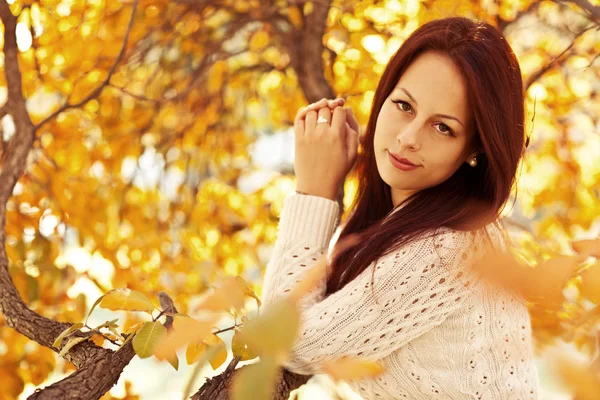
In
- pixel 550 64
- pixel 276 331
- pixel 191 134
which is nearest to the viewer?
pixel 276 331

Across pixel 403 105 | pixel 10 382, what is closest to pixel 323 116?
pixel 403 105

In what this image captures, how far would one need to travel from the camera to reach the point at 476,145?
123 centimetres

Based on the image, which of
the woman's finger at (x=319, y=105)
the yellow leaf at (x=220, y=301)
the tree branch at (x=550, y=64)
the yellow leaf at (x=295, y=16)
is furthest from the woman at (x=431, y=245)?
the yellow leaf at (x=295, y=16)

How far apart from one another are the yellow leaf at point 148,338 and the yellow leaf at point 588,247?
0.47 m

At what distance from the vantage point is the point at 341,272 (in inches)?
49.1

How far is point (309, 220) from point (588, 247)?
2.52 feet

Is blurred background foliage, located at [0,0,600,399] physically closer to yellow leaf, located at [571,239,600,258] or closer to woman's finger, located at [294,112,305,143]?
woman's finger, located at [294,112,305,143]

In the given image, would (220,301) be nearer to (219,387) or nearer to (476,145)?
(219,387)

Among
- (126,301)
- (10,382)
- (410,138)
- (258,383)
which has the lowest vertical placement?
(258,383)

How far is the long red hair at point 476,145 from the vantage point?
3.79 feet

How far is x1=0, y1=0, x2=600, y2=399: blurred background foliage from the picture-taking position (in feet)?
6.23

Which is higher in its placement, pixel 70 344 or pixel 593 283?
pixel 70 344

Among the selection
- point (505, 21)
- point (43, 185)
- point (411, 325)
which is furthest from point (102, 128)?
point (411, 325)

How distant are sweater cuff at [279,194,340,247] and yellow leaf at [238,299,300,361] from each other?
93 cm
